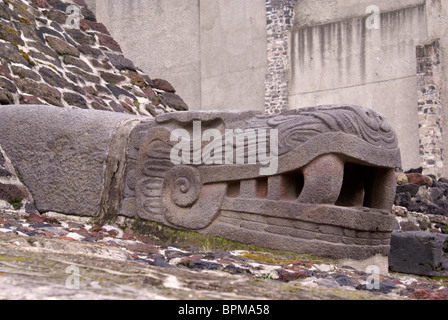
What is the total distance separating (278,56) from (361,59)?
2010 millimetres

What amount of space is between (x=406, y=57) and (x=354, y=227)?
8.94 metres

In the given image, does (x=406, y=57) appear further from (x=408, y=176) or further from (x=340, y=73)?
(x=408, y=176)

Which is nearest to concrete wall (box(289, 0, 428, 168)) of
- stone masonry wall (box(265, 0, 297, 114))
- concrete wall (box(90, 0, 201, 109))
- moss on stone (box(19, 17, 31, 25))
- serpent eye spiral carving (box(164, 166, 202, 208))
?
stone masonry wall (box(265, 0, 297, 114))

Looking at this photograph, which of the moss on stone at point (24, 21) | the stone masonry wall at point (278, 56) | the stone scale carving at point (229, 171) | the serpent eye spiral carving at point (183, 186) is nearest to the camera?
the stone scale carving at point (229, 171)

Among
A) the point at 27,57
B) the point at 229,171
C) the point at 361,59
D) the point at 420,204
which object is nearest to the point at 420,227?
the point at 420,204

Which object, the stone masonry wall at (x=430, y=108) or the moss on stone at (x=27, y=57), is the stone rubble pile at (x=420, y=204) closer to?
the stone masonry wall at (x=430, y=108)

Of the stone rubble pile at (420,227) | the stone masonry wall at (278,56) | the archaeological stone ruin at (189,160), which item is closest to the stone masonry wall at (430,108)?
the stone rubble pile at (420,227)

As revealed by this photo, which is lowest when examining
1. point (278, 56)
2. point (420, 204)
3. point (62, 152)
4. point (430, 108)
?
point (420, 204)

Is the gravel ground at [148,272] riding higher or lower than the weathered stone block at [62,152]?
Result: lower

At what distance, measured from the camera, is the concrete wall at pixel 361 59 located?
11.5 meters

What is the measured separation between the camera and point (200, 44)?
14.7 m

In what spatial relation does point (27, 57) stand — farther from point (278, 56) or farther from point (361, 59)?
point (278, 56)

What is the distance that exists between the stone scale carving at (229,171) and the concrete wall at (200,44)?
955 centimetres
